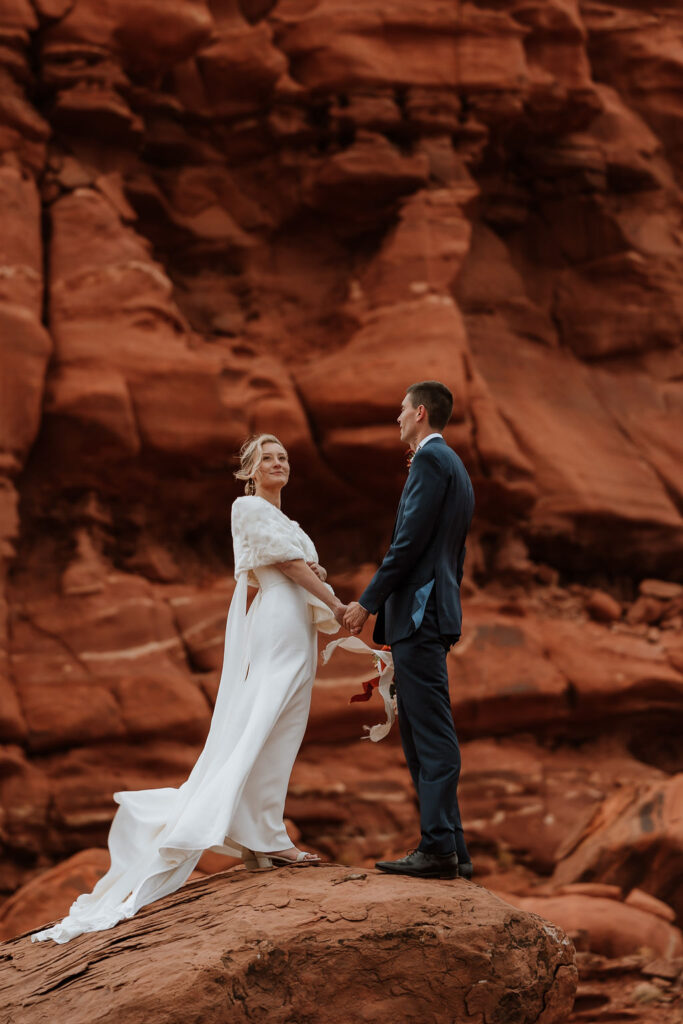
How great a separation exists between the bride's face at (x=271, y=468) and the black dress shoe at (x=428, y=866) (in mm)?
1929

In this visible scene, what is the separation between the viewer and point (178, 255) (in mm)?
13383

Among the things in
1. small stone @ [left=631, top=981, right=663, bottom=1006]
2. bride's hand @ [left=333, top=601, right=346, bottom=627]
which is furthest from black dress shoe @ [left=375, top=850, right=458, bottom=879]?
small stone @ [left=631, top=981, right=663, bottom=1006]

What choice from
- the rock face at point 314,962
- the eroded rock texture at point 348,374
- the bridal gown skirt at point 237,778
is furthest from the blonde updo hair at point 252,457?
the eroded rock texture at point 348,374

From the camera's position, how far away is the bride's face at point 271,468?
5.94 m

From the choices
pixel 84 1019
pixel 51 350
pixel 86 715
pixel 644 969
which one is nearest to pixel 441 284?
pixel 51 350

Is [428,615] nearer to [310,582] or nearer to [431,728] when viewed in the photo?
Answer: [431,728]

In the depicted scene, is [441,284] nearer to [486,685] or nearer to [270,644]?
[486,685]

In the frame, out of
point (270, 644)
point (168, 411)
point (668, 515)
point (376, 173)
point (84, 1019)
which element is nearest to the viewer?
point (84, 1019)

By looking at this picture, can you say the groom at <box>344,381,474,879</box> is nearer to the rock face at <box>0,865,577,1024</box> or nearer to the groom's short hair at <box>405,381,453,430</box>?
the groom's short hair at <box>405,381,453,430</box>

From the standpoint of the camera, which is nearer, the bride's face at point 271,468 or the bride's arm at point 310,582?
the bride's arm at point 310,582

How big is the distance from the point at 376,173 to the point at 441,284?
141 cm

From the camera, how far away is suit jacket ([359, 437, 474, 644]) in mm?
5410

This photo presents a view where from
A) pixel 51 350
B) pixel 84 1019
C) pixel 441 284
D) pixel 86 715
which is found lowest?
pixel 86 715

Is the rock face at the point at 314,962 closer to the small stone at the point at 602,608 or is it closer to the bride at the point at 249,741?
the bride at the point at 249,741
